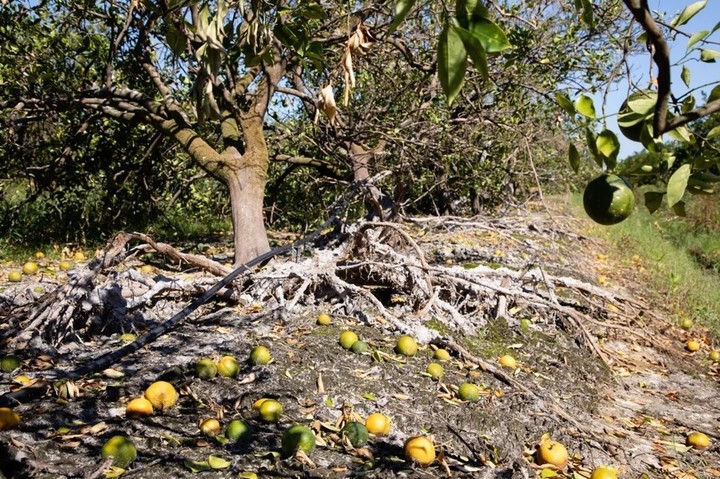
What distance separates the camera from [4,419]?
7.74 feet

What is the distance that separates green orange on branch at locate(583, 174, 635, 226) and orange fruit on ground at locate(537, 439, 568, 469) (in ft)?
5.02

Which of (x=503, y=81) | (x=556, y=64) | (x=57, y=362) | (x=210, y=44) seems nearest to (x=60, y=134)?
(x=57, y=362)

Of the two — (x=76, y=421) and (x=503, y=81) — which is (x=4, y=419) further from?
(x=503, y=81)

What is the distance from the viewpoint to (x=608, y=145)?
1.18m

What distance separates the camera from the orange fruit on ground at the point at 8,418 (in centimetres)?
236

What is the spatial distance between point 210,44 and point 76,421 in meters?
2.01

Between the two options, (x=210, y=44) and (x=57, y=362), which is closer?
(x=210, y=44)

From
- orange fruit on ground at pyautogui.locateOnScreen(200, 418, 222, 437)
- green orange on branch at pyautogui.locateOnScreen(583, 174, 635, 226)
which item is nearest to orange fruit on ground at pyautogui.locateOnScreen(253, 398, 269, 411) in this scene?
orange fruit on ground at pyautogui.locateOnScreen(200, 418, 222, 437)

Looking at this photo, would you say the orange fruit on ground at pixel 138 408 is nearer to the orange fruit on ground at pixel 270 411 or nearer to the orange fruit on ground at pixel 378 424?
the orange fruit on ground at pixel 270 411

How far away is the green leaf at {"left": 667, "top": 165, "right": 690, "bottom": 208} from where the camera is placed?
3.58ft

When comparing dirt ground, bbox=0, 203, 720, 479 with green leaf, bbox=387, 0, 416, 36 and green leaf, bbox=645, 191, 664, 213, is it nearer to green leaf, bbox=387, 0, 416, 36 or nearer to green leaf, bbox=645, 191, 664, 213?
green leaf, bbox=645, 191, 664, 213

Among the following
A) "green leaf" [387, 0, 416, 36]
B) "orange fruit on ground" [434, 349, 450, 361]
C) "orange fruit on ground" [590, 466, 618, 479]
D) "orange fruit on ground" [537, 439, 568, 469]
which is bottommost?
"orange fruit on ground" [590, 466, 618, 479]

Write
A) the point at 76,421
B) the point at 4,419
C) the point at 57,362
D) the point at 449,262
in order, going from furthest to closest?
the point at 449,262 → the point at 57,362 → the point at 76,421 → the point at 4,419

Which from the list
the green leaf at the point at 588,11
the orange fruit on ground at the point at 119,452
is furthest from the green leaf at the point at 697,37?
A: the orange fruit on ground at the point at 119,452
